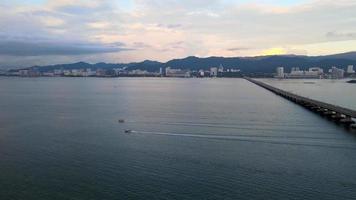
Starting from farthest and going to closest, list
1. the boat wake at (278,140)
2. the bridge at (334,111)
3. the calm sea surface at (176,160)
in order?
the bridge at (334,111), the boat wake at (278,140), the calm sea surface at (176,160)

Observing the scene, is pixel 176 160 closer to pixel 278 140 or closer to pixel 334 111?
pixel 278 140

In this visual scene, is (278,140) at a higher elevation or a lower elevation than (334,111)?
lower

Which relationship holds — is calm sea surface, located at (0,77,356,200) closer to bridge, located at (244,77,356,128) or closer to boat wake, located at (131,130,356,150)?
boat wake, located at (131,130,356,150)

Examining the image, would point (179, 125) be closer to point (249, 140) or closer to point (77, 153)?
point (249, 140)

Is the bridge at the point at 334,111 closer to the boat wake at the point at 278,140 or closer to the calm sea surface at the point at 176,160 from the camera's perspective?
the calm sea surface at the point at 176,160

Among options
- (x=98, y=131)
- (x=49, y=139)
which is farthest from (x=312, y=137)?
(x=49, y=139)

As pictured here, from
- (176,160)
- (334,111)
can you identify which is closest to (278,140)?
(176,160)

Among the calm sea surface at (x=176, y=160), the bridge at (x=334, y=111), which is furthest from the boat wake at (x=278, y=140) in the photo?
the bridge at (x=334, y=111)

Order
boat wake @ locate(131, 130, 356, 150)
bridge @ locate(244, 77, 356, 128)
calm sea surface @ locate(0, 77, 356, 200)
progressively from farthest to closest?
bridge @ locate(244, 77, 356, 128) → boat wake @ locate(131, 130, 356, 150) → calm sea surface @ locate(0, 77, 356, 200)

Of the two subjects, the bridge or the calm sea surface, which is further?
the bridge

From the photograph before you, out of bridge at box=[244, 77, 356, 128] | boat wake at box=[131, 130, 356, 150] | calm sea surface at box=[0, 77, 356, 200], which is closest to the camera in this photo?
calm sea surface at box=[0, 77, 356, 200]

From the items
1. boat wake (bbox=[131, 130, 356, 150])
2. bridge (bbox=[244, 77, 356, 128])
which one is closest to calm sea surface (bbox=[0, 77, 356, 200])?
boat wake (bbox=[131, 130, 356, 150])
